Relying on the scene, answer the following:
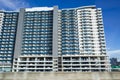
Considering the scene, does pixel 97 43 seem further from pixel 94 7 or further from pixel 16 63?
pixel 16 63

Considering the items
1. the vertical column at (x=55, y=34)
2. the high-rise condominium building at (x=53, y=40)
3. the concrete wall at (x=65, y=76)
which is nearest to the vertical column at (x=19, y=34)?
the high-rise condominium building at (x=53, y=40)

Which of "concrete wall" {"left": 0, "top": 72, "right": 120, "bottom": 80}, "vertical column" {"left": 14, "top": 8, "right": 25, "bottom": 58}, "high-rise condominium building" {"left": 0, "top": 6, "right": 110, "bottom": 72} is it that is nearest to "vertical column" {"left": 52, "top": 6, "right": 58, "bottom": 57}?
"high-rise condominium building" {"left": 0, "top": 6, "right": 110, "bottom": 72}

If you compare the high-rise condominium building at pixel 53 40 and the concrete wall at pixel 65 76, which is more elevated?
the high-rise condominium building at pixel 53 40

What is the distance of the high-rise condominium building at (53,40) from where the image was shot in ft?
281

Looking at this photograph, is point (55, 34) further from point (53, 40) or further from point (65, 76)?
point (65, 76)

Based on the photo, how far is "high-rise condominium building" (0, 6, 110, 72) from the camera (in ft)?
281

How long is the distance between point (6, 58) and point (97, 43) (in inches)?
2105

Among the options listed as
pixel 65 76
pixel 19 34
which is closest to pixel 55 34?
pixel 19 34

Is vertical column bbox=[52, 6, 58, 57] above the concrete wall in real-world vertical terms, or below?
above

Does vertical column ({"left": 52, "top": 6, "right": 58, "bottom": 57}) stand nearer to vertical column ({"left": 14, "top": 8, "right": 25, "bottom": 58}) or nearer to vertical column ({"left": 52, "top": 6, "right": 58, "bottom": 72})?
vertical column ({"left": 52, "top": 6, "right": 58, "bottom": 72})

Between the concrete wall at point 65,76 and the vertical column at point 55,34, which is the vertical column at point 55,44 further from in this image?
the concrete wall at point 65,76

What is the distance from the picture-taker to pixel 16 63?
86.6 m

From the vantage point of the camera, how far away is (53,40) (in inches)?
3428

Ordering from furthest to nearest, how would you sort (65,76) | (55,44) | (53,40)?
(53,40)
(55,44)
(65,76)
